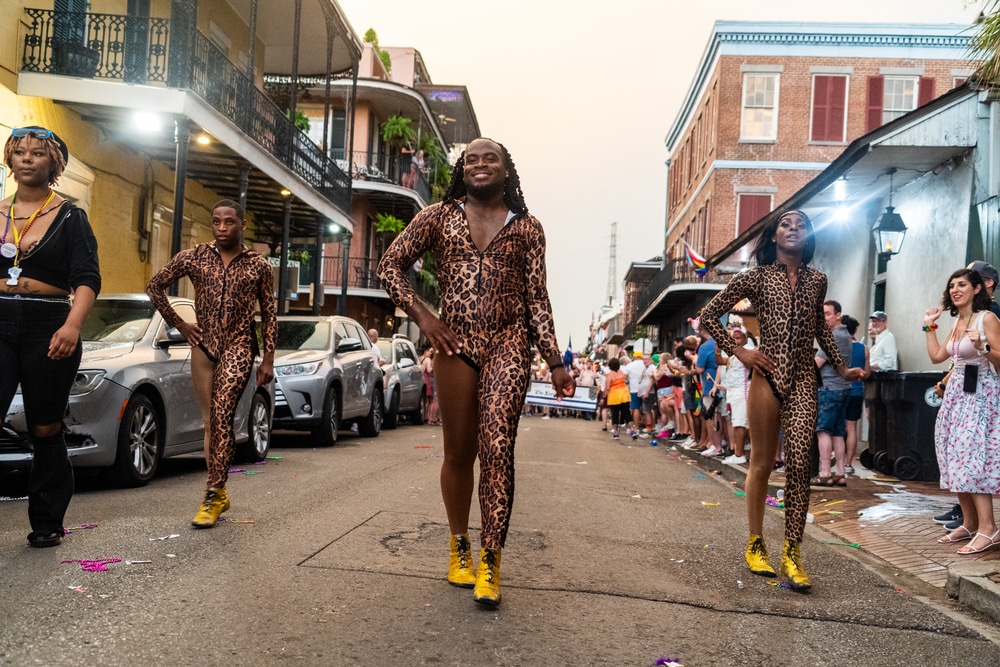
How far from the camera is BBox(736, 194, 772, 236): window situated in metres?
34.9

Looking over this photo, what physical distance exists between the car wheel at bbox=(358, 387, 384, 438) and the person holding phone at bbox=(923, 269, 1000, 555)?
400 inches

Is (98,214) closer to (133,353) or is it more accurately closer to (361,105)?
(133,353)

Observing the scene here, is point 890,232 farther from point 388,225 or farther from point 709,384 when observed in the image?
point 388,225

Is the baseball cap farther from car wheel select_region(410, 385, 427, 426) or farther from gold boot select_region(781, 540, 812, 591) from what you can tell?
Answer: car wheel select_region(410, 385, 427, 426)

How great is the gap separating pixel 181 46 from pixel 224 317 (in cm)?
1099

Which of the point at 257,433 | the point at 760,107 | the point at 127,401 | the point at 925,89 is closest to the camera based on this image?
the point at 127,401

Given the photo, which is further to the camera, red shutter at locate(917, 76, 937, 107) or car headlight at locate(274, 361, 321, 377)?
red shutter at locate(917, 76, 937, 107)

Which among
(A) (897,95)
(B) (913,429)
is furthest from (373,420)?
(A) (897,95)

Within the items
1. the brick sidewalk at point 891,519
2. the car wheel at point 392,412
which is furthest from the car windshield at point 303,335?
the brick sidewalk at point 891,519

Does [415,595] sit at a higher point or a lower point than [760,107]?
lower

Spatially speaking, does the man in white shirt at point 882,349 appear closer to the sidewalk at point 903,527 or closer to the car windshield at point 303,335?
the sidewalk at point 903,527

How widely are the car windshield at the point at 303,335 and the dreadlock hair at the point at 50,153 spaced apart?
8556mm

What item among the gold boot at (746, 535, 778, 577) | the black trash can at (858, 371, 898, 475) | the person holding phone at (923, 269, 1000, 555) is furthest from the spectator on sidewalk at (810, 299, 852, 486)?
the gold boot at (746, 535, 778, 577)

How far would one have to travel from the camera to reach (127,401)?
789 cm
